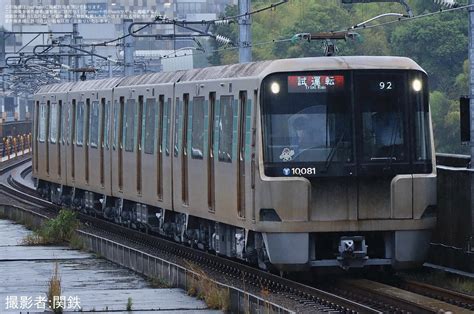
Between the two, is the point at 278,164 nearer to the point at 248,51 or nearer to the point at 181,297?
the point at 181,297

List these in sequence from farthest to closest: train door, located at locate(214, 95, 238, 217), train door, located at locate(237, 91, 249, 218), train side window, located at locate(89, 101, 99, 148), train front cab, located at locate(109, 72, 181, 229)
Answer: train side window, located at locate(89, 101, 99, 148) → train front cab, located at locate(109, 72, 181, 229) → train door, located at locate(214, 95, 238, 217) → train door, located at locate(237, 91, 249, 218)

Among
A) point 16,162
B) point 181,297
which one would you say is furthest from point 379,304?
point 16,162

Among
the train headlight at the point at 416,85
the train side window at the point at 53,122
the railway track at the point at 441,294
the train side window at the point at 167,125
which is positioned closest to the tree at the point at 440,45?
the train side window at the point at 53,122

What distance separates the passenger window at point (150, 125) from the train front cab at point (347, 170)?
7435mm

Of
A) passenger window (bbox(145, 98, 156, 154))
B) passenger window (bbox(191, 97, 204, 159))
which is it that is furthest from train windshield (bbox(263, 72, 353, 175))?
passenger window (bbox(145, 98, 156, 154))

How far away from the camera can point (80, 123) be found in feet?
110

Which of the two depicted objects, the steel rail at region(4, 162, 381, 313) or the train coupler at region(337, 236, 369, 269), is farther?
the train coupler at region(337, 236, 369, 269)

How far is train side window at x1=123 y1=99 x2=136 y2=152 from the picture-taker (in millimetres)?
27811

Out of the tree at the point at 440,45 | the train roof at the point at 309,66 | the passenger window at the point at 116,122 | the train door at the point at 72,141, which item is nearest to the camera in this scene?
the train roof at the point at 309,66

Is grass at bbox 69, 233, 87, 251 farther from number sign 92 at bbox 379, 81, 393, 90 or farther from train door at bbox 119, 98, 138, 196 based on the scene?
number sign 92 at bbox 379, 81, 393, 90

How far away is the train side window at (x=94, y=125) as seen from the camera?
31.5m

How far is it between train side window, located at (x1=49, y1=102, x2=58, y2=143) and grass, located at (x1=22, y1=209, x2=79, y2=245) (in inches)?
359

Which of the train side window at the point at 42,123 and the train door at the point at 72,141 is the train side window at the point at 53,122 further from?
the train door at the point at 72,141

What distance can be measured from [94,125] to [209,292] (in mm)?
15446
